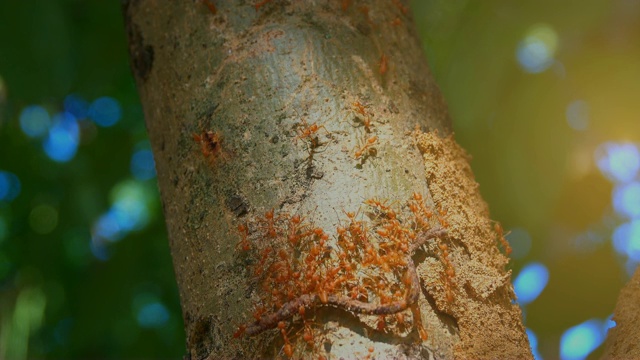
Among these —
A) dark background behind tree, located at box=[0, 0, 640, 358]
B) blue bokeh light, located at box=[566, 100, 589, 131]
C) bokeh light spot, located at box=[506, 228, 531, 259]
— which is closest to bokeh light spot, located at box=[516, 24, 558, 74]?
dark background behind tree, located at box=[0, 0, 640, 358]

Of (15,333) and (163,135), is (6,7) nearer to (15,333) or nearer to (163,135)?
(163,135)

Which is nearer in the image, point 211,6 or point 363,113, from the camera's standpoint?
point 363,113

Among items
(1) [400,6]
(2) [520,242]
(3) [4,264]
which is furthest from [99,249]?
(1) [400,6]

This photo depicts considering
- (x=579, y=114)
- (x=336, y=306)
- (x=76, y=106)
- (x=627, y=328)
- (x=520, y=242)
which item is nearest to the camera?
(x=336, y=306)

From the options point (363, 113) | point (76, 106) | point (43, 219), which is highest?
point (363, 113)

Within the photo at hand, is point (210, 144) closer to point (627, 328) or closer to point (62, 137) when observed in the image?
point (627, 328)

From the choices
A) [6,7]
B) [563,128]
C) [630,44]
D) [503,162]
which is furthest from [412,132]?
[6,7]

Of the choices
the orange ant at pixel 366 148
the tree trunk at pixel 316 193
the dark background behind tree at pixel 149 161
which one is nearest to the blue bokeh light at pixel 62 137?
the dark background behind tree at pixel 149 161
